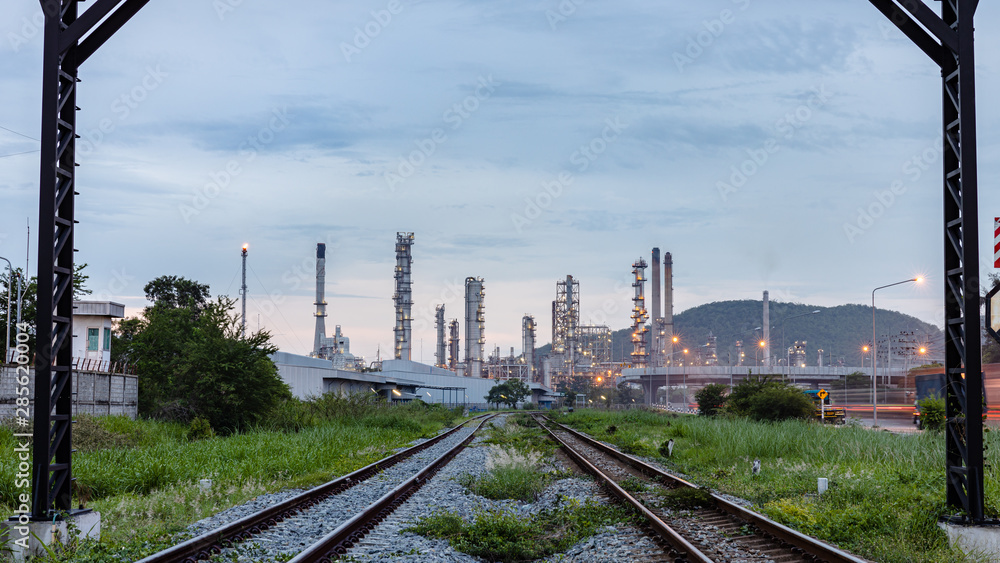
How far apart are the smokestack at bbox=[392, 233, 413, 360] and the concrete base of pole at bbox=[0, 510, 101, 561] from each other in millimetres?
95192

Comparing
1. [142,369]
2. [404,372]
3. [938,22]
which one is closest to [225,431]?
[142,369]

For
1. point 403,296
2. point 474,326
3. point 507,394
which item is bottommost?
point 507,394

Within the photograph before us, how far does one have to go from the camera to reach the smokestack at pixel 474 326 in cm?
12238

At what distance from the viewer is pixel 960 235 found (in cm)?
892

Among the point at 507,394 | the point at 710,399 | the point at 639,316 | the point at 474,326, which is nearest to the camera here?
the point at 710,399

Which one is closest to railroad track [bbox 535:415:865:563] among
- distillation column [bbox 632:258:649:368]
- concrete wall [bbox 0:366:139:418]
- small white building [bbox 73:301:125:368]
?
concrete wall [bbox 0:366:139:418]

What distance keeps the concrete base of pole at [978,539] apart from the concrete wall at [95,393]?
24.7 m

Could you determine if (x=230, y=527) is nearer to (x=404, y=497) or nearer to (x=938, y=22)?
(x=404, y=497)

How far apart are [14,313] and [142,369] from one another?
7.70m

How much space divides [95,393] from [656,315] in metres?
104

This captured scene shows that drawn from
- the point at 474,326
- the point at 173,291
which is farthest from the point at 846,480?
the point at 474,326

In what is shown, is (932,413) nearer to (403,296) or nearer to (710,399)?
(710,399)

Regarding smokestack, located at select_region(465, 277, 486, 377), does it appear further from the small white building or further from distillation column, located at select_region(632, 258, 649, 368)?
the small white building


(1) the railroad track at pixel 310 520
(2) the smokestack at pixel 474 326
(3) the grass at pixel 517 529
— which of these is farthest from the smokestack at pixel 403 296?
(3) the grass at pixel 517 529
